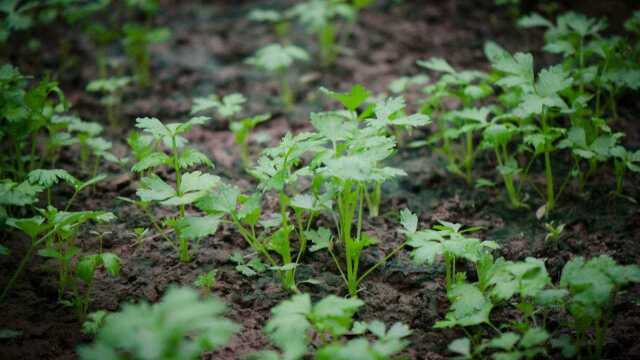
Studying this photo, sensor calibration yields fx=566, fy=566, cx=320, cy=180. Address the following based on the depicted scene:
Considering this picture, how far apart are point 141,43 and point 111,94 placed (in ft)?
1.26

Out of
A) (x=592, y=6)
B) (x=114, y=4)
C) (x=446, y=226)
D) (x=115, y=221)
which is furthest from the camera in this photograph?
(x=114, y=4)

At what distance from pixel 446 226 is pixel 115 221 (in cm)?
148

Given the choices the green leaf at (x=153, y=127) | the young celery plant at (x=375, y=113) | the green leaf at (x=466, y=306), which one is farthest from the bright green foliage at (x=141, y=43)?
the green leaf at (x=466, y=306)

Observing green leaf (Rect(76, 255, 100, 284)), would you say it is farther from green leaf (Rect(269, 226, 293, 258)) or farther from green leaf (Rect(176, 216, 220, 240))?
green leaf (Rect(269, 226, 293, 258))

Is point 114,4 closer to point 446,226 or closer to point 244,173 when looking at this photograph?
point 244,173


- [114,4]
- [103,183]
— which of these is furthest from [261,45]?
[103,183]

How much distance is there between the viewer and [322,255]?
239 cm

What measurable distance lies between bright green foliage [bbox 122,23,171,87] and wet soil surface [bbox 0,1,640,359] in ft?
0.40

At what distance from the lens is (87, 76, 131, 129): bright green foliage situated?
3.15 meters

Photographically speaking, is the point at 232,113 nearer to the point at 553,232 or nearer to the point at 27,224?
the point at 27,224

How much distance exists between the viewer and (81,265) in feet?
6.59

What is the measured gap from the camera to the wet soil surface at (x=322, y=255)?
2.06 meters

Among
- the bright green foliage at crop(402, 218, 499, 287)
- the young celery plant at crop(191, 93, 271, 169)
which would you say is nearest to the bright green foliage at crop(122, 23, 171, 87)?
the young celery plant at crop(191, 93, 271, 169)

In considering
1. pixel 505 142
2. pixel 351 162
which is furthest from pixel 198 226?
pixel 505 142
